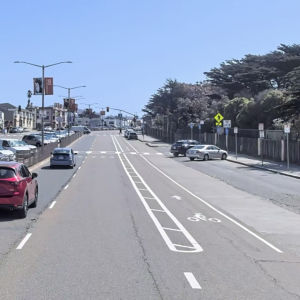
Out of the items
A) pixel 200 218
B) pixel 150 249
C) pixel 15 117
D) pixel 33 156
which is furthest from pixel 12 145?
pixel 15 117

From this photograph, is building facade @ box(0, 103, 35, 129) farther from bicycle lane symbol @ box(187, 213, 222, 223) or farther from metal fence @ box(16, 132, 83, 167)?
bicycle lane symbol @ box(187, 213, 222, 223)

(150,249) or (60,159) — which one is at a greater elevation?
(60,159)

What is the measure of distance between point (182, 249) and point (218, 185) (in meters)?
16.7

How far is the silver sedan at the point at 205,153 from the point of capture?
48375 millimetres

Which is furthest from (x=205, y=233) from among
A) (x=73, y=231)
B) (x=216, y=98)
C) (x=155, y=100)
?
(x=155, y=100)

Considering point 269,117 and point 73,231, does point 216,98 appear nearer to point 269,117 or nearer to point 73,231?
point 269,117

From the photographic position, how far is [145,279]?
25.8 feet

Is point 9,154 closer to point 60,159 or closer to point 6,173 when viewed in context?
point 60,159

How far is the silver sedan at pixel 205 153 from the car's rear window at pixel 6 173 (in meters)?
35.1

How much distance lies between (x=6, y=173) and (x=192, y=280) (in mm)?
7746

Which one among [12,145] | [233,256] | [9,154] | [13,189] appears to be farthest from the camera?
[12,145]

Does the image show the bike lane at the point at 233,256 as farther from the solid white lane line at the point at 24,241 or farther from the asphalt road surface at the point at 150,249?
the solid white lane line at the point at 24,241

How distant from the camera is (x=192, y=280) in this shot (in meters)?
7.86

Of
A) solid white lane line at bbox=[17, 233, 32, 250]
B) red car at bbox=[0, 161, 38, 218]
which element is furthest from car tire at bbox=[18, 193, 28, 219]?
solid white lane line at bbox=[17, 233, 32, 250]
